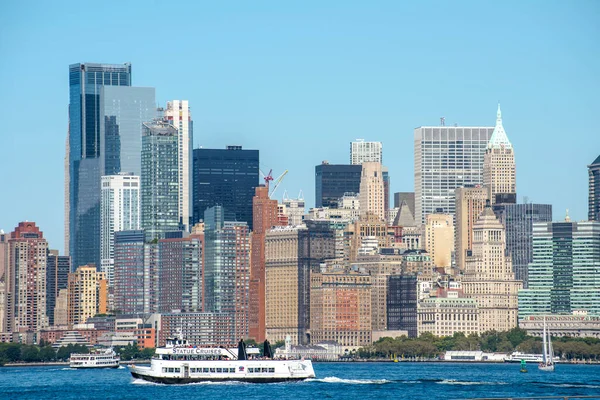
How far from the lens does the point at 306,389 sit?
618 feet

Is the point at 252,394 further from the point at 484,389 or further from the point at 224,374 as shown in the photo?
the point at 484,389

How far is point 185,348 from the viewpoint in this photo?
194 meters

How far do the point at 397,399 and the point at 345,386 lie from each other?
792 inches

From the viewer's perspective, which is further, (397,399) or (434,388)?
A: (434,388)

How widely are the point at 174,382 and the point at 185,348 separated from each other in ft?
12.1

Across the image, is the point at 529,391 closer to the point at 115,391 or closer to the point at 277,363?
the point at 277,363

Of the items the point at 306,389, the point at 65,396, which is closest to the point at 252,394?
the point at 306,389

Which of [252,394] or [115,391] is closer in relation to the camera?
[252,394]

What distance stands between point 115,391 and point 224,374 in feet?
37.8

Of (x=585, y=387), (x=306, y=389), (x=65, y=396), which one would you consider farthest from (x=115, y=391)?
(x=585, y=387)

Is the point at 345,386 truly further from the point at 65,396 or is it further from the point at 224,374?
the point at 65,396

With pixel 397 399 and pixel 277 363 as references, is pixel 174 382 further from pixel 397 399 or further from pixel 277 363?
pixel 397 399

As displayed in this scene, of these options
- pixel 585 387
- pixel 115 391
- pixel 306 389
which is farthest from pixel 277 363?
pixel 585 387

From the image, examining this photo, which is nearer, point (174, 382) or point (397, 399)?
point (397, 399)
